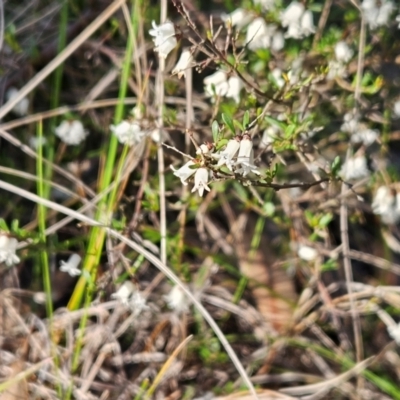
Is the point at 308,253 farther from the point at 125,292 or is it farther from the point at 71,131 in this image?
the point at 71,131

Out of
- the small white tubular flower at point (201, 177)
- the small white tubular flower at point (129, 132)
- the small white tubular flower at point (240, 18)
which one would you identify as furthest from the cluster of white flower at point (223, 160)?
the small white tubular flower at point (240, 18)

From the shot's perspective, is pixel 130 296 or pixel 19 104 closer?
pixel 130 296

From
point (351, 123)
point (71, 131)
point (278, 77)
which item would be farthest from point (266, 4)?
point (71, 131)

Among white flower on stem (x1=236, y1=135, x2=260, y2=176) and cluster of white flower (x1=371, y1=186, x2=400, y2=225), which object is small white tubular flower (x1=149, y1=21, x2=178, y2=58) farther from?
cluster of white flower (x1=371, y1=186, x2=400, y2=225)

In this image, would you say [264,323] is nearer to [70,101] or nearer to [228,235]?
[228,235]

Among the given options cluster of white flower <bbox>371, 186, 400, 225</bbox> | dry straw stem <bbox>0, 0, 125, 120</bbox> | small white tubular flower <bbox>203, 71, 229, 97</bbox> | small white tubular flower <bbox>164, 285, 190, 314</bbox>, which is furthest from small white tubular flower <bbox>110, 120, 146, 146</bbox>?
cluster of white flower <bbox>371, 186, 400, 225</bbox>
